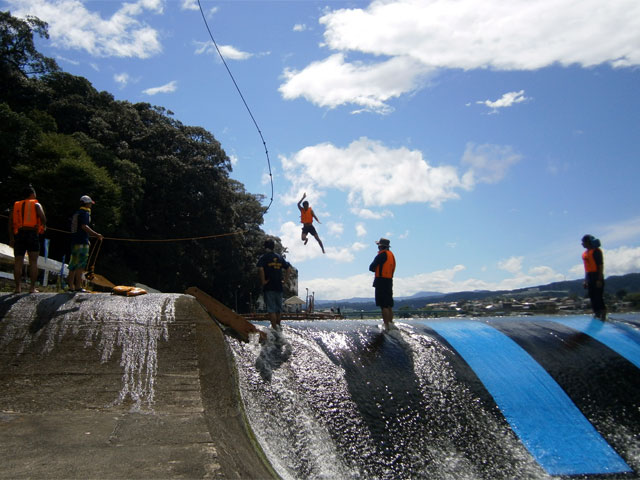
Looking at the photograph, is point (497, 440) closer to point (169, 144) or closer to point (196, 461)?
point (196, 461)

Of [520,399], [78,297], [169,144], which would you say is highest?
[169,144]

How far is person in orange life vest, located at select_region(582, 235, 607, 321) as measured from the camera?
1009 cm

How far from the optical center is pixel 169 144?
109ft

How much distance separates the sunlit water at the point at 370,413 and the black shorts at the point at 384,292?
867 mm

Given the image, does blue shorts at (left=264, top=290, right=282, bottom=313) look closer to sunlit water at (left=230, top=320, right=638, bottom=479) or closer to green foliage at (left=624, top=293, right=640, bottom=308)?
sunlit water at (left=230, top=320, right=638, bottom=479)

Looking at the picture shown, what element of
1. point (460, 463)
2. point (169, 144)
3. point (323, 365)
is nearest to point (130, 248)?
point (169, 144)

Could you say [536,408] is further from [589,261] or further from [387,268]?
[589,261]

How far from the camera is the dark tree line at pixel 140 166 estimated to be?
92.1 feet

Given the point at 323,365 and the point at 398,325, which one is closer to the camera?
the point at 323,365

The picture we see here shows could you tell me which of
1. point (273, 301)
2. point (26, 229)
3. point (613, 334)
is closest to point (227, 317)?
point (273, 301)

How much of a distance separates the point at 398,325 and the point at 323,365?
2.38 meters

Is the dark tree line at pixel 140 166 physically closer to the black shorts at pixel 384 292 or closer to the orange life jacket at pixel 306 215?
the orange life jacket at pixel 306 215

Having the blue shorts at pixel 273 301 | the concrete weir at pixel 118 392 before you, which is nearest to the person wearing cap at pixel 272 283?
the blue shorts at pixel 273 301

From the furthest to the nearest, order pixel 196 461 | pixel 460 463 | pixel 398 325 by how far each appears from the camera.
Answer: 1. pixel 398 325
2. pixel 460 463
3. pixel 196 461
